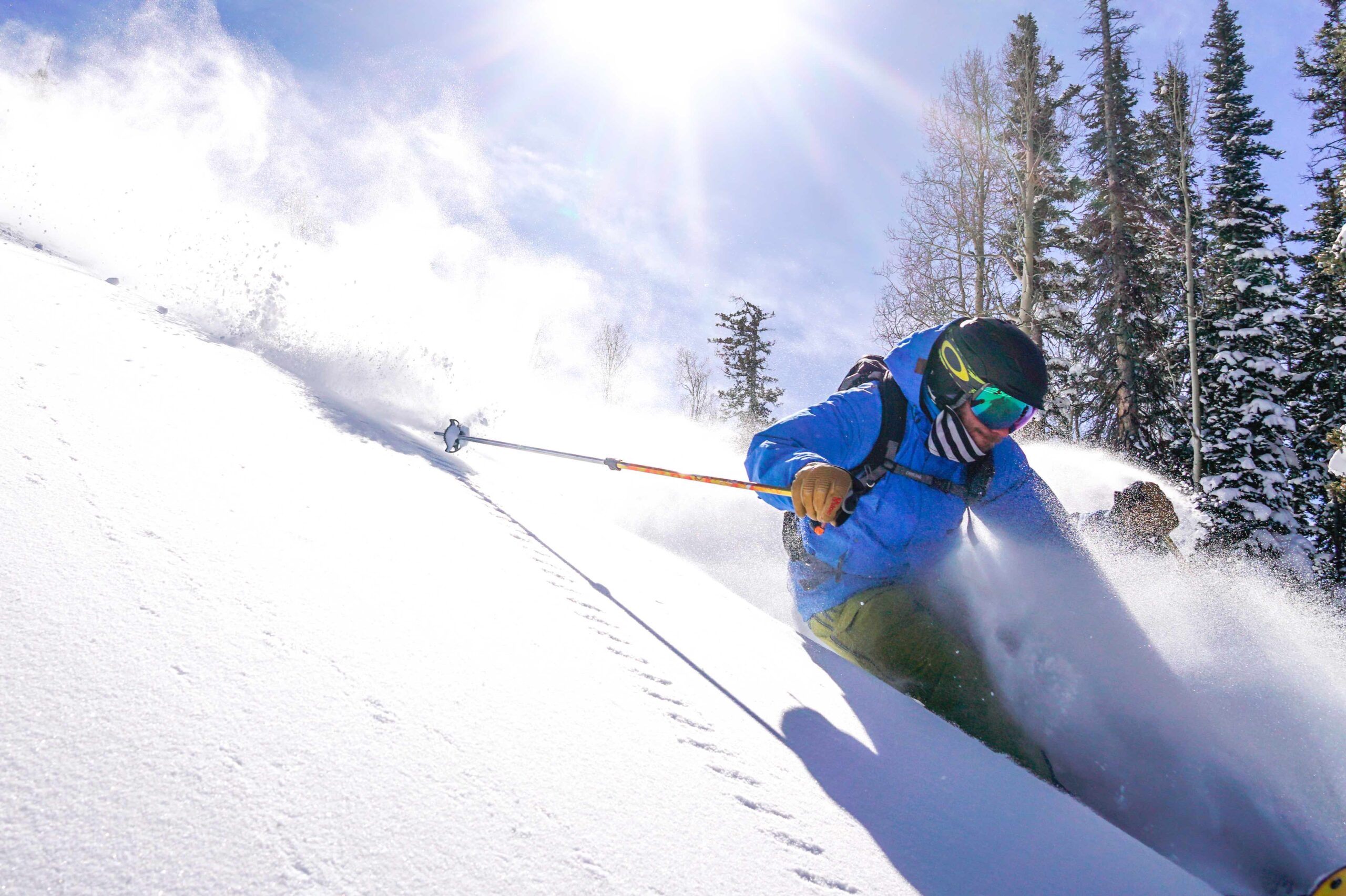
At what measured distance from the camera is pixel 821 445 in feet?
10.8

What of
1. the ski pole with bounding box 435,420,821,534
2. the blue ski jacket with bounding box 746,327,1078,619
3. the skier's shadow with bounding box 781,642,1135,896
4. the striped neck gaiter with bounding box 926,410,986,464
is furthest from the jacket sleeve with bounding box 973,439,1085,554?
the skier's shadow with bounding box 781,642,1135,896

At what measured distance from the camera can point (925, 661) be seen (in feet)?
9.61

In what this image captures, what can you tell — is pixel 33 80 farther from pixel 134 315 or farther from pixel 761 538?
pixel 761 538

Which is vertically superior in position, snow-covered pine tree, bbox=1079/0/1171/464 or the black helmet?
snow-covered pine tree, bbox=1079/0/1171/464

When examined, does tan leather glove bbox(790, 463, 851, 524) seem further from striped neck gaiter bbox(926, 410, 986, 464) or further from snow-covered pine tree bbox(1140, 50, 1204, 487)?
snow-covered pine tree bbox(1140, 50, 1204, 487)

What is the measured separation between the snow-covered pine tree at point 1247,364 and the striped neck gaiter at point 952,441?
1364 centimetres

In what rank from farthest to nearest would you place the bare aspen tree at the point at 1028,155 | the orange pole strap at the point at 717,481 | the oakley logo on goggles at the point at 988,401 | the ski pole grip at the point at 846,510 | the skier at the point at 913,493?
the bare aspen tree at the point at 1028,155
the orange pole strap at the point at 717,481
the oakley logo on goggles at the point at 988,401
the skier at the point at 913,493
the ski pole grip at the point at 846,510

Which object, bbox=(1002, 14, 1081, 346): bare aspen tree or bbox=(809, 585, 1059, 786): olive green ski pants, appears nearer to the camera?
bbox=(809, 585, 1059, 786): olive green ski pants

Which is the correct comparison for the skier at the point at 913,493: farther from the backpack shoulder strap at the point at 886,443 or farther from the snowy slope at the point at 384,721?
the snowy slope at the point at 384,721

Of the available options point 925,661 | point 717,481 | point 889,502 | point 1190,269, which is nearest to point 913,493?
point 889,502

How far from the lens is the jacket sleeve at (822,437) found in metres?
3.15

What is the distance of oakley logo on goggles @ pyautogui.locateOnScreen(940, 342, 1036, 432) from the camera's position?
3.03 m

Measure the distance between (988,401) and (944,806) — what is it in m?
2.01

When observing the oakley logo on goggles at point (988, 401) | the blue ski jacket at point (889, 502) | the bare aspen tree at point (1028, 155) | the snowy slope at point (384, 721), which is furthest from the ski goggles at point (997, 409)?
the bare aspen tree at point (1028, 155)
